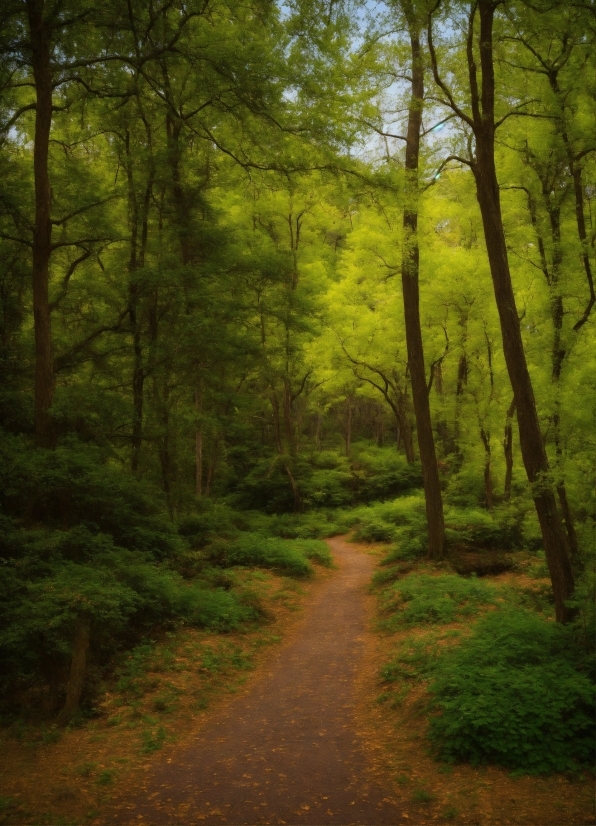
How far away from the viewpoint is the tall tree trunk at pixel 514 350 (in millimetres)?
7055

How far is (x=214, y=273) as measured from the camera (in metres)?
12.0

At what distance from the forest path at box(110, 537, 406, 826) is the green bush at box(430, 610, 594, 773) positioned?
0.88m

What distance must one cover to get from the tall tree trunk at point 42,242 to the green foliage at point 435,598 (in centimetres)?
661

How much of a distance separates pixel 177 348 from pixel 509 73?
25.0 feet

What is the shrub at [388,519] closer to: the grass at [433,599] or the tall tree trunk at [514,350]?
the grass at [433,599]

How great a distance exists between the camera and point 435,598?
9508 mm

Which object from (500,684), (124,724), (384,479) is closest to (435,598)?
(500,684)

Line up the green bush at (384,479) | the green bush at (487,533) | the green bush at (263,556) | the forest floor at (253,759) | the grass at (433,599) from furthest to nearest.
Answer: the green bush at (384,479) → the green bush at (487,533) → the green bush at (263,556) → the grass at (433,599) → the forest floor at (253,759)

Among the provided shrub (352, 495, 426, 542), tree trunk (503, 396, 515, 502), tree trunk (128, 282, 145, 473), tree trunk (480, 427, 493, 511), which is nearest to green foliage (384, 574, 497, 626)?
shrub (352, 495, 426, 542)

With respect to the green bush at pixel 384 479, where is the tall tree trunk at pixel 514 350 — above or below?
above

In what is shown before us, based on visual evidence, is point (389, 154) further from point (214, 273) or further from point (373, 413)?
point (373, 413)

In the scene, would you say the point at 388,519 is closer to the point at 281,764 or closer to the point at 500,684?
the point at 500,684

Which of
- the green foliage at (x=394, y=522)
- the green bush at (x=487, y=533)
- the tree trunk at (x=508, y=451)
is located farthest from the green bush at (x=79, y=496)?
the tree trunk at (x=508, y=451)

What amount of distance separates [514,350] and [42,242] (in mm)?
7068
